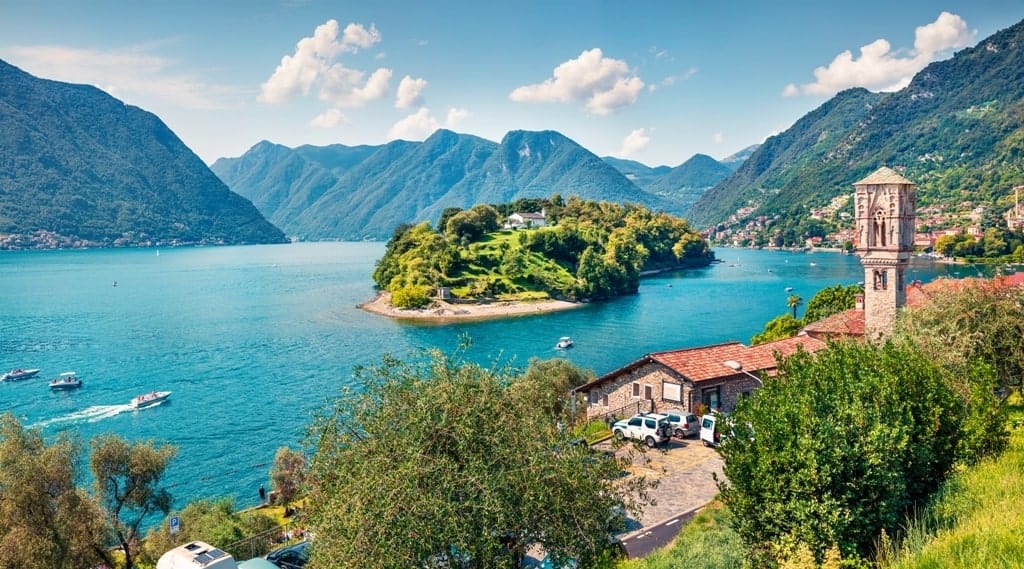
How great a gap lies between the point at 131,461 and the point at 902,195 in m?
35.8

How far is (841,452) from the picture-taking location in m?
10.5

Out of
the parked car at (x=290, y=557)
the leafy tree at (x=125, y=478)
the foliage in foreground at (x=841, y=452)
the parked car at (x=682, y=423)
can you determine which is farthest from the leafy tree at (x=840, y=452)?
the leafy tree at (x=125, y=478)

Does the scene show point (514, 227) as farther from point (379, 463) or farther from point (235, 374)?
point (379, 463)

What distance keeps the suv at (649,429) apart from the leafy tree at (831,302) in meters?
35.1

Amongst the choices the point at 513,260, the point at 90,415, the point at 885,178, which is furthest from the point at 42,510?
the point at 513,260

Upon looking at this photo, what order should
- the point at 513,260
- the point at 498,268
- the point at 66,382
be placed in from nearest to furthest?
1. the point at 66,382
2. the point at 513,260
3. the point at 498,268

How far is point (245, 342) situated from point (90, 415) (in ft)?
92.5

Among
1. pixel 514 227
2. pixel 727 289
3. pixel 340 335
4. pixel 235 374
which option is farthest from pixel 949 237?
pixel 235 374

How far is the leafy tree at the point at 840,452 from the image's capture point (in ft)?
34.8

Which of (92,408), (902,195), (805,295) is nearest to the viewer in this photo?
(902,195)

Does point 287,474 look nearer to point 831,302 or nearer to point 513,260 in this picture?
point 831,302

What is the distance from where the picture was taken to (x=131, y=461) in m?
25.5

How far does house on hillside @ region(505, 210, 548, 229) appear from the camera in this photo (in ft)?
541

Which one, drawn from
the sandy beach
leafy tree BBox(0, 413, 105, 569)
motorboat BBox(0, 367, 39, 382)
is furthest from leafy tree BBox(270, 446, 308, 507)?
the sandy beach
